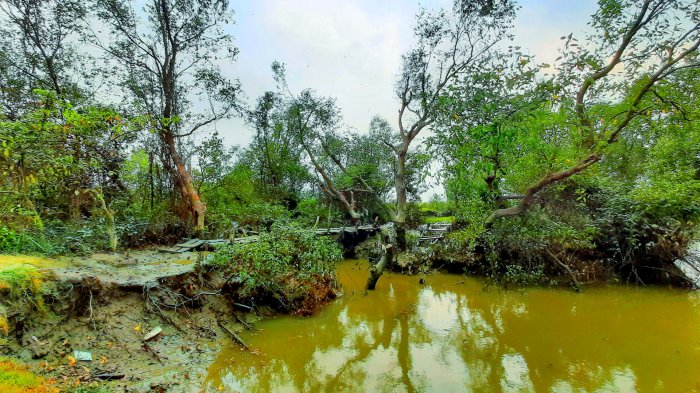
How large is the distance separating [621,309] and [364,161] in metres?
16.8

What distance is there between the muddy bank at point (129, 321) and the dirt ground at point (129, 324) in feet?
0.04

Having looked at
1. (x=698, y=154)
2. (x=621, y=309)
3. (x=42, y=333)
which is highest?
(x=698, y=154)

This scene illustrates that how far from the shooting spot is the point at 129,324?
5.47m

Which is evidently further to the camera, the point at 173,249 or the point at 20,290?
the point at 173,249

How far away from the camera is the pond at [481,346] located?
4.75 meters

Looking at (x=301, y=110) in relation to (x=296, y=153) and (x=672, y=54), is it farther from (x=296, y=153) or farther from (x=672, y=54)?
(x=672, y=54)

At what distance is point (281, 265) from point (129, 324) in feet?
9.15

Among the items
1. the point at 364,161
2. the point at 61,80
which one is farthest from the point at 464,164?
the point at 364,161

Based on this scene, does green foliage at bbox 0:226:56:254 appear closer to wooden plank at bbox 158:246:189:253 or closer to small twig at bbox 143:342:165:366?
wooden plank at bbox 158:246:189:253

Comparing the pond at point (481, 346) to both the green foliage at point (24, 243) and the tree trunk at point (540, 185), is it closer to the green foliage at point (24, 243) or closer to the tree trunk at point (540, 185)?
the tree trunk at point (540, 185)

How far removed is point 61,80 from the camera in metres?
12.4

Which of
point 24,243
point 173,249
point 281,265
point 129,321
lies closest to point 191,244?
point 173,249

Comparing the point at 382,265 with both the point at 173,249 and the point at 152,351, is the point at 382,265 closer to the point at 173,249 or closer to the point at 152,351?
the point at 152,351

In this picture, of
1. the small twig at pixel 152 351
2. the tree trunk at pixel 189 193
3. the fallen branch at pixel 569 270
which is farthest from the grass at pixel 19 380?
the fallen branch at pixel 569 270
